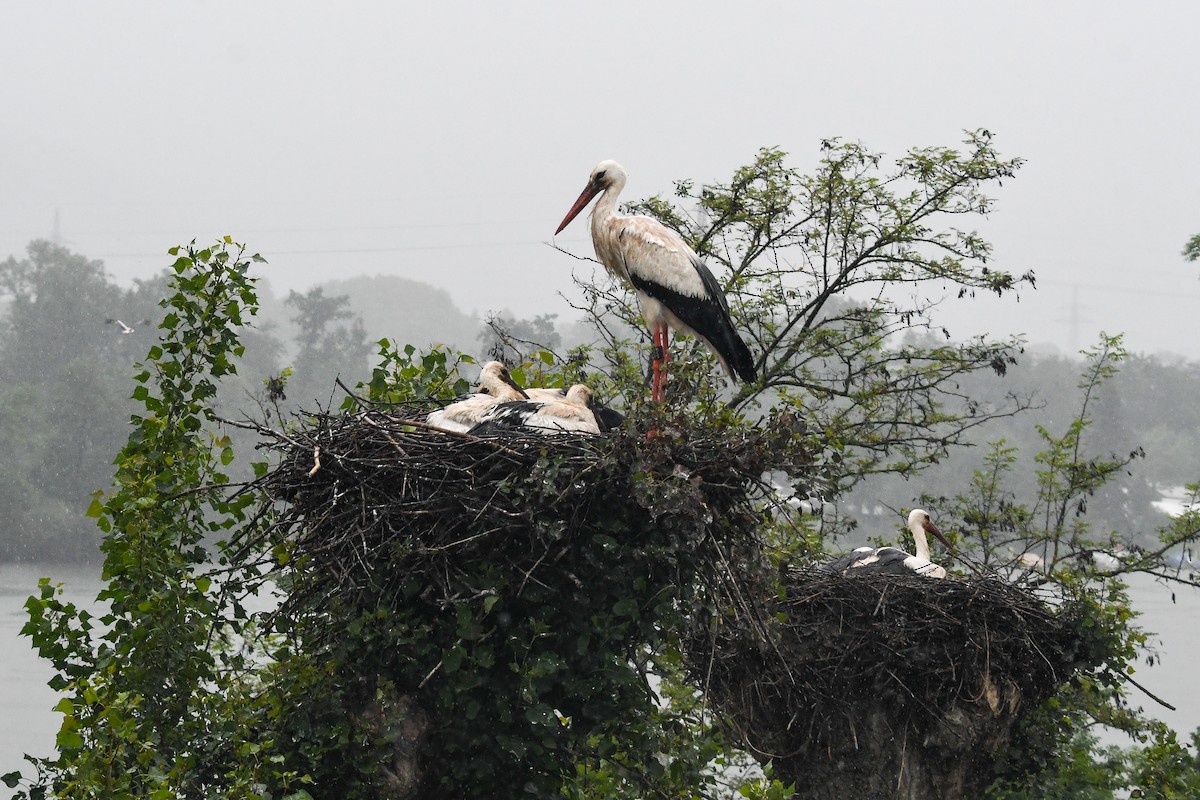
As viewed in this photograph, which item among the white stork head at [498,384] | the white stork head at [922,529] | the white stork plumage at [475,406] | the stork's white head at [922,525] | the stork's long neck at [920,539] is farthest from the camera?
the stork's white head at [922,525]

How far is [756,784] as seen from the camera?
5996 mm

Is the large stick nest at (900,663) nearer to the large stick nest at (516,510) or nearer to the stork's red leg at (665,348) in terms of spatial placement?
the stork's red leg at (665,348)

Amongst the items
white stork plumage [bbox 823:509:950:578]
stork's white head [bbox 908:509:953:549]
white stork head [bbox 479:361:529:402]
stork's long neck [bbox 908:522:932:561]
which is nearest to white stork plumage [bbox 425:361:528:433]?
white stork head [bbox 479:361:529:402]

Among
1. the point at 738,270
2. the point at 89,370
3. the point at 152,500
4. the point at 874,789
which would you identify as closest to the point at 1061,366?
the point at 89,370

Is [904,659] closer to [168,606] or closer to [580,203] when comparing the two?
[580,203]

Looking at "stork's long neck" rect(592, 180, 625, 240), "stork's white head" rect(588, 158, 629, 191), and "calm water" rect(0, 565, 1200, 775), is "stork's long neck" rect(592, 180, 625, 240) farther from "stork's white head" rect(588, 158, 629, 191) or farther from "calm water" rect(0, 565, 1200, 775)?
"calm water" rect(0, 565, 1200, 775)

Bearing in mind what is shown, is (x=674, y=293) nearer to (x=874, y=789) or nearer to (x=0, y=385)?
(x=874, y=789)

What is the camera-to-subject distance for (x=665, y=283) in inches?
275

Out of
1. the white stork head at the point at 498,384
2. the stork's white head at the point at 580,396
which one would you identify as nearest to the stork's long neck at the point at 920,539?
the white stork head at the point at 498,384

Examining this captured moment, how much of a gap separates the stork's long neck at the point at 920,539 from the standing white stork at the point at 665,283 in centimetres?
252

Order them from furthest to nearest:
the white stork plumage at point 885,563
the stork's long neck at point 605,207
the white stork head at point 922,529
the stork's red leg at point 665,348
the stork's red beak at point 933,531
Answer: the stork's red beak at point 933,531, the white stork head at point 922,529, the white stork plumage at point 885,563, the stork's long neck at point 605,207, the stork's red leg at point 665,348

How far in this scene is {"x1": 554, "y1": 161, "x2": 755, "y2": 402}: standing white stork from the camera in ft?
22.7

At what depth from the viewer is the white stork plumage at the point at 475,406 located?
536 centimetres

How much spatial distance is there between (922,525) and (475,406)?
16.8 ft
